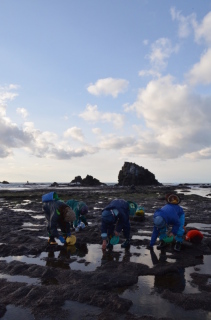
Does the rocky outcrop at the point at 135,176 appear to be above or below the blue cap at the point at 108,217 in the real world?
above

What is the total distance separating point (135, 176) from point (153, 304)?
89617 mm

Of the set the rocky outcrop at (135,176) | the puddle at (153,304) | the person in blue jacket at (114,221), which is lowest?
the puddle at (153,304)

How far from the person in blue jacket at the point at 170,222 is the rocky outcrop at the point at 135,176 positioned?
3295 inches

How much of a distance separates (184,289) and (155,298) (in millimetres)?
753

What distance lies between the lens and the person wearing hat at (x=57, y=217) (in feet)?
27.7

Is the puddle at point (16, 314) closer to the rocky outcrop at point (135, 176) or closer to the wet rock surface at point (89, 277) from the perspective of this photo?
the wet rock surface at point (89, 277)

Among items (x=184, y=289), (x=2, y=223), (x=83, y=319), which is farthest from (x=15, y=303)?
(x=2, y=223)

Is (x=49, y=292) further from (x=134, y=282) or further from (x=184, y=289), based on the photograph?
(x=184, y=289)

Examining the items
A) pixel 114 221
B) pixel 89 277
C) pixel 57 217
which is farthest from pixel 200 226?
pixel 89 277

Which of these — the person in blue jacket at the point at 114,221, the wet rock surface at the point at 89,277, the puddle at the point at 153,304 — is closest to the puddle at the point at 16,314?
the wet rock surface at the point at 89,277

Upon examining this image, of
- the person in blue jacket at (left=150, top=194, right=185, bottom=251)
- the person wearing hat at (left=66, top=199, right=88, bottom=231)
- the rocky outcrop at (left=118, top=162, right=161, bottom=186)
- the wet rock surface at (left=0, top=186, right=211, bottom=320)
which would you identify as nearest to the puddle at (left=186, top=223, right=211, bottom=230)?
the wet rock surface at (left=0, top=186, right=211, bottom=320)

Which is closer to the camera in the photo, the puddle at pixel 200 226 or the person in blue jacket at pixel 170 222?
the person in blue jacket at pixel 170 222

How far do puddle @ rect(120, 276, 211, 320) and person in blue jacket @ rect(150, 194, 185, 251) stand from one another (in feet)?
8.72

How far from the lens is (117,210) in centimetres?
804
